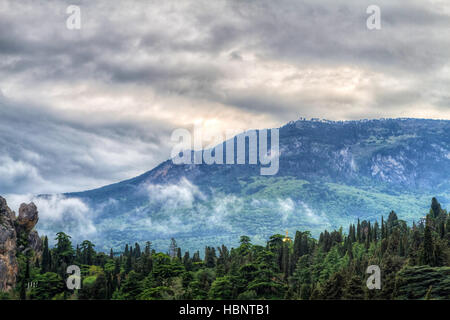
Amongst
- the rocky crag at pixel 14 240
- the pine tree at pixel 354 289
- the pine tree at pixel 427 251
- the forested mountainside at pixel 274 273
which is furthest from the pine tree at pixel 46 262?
the pine tree at pixel 427 251

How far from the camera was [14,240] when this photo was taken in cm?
17112

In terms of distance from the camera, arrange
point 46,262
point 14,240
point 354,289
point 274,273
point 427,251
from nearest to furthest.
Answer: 1. point 354,289
2. point 427,251
3. point 274,273
4. point 46,262
5. point 14,240

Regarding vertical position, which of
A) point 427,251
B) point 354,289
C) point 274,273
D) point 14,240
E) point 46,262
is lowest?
point 354,289

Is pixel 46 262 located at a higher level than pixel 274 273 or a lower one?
higher

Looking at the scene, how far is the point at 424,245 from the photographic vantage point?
12156 cm

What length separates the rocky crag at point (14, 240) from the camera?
154125 mm

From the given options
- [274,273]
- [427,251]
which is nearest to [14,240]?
[274,273]

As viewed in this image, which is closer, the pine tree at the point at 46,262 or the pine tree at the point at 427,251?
the pine tree at the point at 427,251

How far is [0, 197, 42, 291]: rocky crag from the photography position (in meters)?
154

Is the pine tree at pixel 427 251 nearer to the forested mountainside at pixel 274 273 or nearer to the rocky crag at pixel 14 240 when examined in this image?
the forested mountainside at pixel 274 273

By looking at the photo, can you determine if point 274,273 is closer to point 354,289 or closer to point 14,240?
point 354,289
